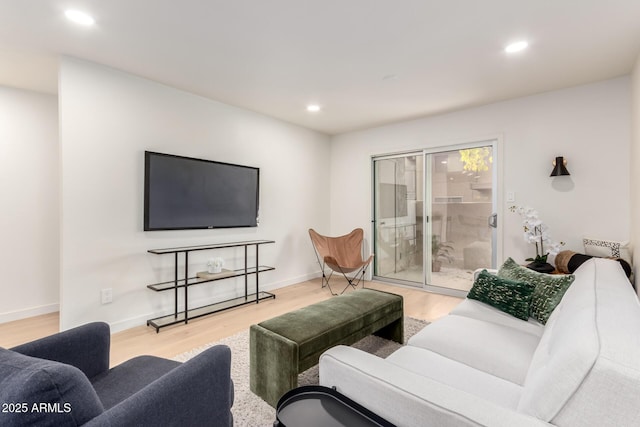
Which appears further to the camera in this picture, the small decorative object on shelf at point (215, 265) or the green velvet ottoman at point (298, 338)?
the small decorative object on shelf at point (215, 265)

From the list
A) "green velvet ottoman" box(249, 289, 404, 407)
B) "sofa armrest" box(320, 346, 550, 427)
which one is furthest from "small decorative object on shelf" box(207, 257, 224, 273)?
"sofa armrest" box(320, 346, 550, 427)

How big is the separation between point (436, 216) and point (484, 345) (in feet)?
9.22

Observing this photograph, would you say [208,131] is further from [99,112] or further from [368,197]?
[368,197]

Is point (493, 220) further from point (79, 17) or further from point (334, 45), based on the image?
point (79, 17)

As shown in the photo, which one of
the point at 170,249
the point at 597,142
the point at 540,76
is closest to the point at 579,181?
the point at 597,142

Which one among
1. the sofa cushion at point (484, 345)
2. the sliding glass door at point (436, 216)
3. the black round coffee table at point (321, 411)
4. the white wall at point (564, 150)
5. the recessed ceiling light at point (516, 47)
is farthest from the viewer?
the sliding glass door at point (436, 216)

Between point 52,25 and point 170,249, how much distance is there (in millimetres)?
2009

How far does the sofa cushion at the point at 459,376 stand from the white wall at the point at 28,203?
386 cm

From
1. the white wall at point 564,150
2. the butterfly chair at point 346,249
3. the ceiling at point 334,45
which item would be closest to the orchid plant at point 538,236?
the white wall at point 564,150

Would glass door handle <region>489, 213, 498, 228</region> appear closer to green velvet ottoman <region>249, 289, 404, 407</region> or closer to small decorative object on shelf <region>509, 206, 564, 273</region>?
small decorative object on shelf <region>509, 206, 564, 273</region>

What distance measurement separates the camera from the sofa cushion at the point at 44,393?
2.32ft

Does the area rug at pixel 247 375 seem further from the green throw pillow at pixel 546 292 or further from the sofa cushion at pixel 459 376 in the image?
the green throw pillow at pixel 546 292

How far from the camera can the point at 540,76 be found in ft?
9.82

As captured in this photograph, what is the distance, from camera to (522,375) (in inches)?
56.3
